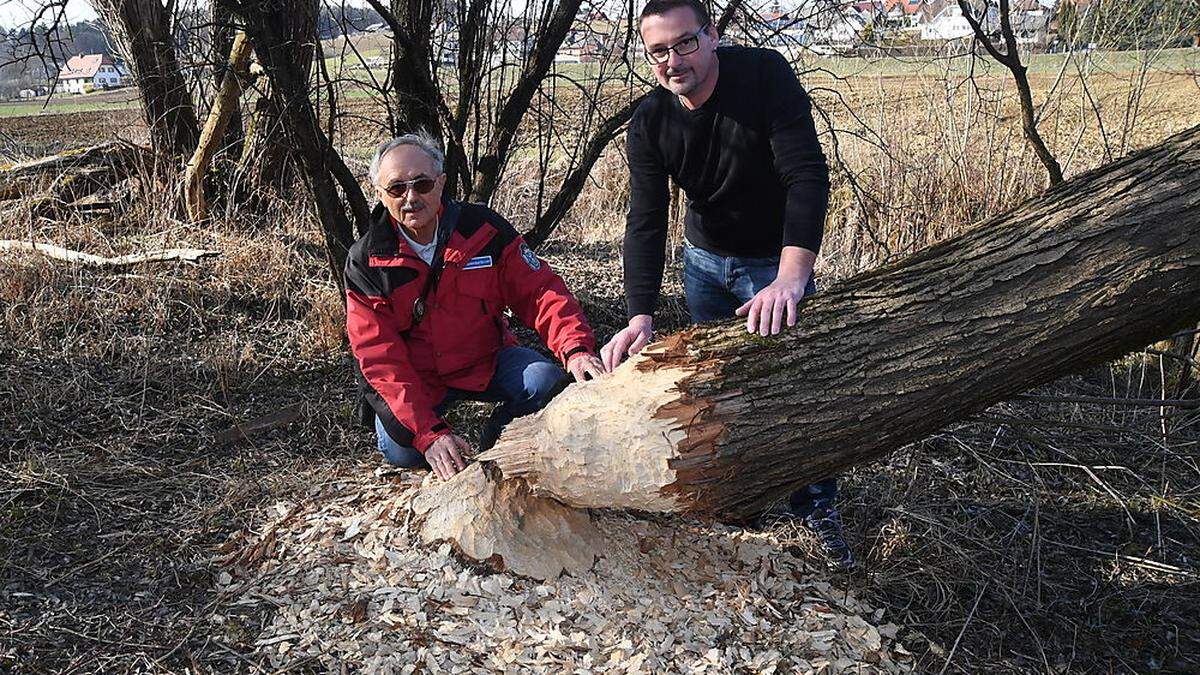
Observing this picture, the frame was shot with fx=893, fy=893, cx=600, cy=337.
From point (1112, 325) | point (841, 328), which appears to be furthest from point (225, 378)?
point (1112, 325)

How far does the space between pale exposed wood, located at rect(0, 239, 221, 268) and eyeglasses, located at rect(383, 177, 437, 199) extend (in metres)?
2.47

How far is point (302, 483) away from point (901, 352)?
1.92m

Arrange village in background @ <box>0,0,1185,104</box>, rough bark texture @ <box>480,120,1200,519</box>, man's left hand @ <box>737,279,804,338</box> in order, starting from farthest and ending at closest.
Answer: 1. village in background @ <box>0,0,1185,104</box>
2. man's left hand @ <box>737,279,804,338</box>
3. rough bark texture @ <box>480,120,1200,519</box>

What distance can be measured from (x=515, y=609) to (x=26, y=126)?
13020 mm

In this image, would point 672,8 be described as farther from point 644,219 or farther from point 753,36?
point 753,36

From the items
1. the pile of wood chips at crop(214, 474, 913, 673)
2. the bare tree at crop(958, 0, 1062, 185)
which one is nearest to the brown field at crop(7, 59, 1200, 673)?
the pile of wood chips at crop(214, 474, 913, 673)

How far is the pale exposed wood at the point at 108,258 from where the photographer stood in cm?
451

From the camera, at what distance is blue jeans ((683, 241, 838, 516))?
8.64ft

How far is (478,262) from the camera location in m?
2.66

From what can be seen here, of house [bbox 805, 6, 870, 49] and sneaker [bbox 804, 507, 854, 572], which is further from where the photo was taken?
house [bbox 805, 6, 870, 49]

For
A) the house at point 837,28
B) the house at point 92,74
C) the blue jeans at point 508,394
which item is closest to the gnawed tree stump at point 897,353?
the blue jeans at point 508,394

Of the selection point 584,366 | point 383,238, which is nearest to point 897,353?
point 584,366

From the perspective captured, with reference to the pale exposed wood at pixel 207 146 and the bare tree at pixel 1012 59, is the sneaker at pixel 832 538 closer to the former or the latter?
the bare tree at pixel 1012 59

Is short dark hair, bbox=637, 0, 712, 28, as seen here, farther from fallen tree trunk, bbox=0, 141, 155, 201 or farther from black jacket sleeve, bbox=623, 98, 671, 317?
fallen tree trunk, bbox=0, 141, 155, 201
